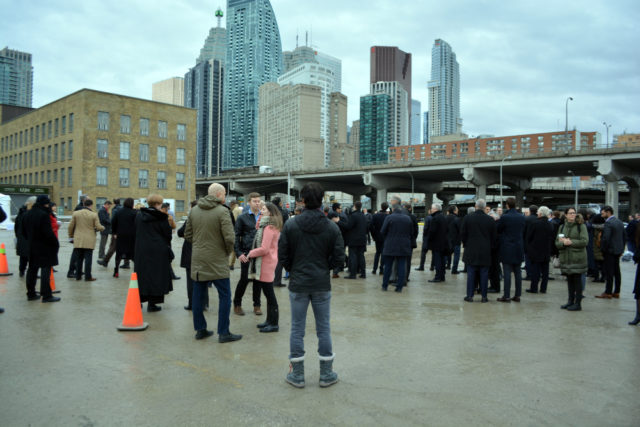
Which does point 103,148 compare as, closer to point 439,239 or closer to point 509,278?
point 439,239

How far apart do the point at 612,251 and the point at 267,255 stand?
7728 millimetres

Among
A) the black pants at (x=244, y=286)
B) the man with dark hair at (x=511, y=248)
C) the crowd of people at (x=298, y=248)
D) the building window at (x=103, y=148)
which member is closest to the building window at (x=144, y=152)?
the building window at (x=103, y=148)

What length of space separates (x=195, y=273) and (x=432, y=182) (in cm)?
7522

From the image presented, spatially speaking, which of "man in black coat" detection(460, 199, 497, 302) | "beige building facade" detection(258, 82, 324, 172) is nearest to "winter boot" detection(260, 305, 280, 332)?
"man in black coat" detection(460, 199, 497, 302)

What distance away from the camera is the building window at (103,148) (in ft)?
185

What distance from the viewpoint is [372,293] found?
956 cm

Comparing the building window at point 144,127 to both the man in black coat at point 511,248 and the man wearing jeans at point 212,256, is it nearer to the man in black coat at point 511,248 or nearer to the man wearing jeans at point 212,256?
the man in black coat at point 511,248

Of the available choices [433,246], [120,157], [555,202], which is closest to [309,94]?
[555,202]

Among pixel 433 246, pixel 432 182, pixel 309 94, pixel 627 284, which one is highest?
pixel 309 94

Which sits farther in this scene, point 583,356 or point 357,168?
point 357,168

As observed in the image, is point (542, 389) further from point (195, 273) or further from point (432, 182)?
point (432, 182)

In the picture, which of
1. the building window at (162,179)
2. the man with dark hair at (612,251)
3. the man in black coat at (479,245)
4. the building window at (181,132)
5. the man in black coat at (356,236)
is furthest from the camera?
the building window at (181,132)

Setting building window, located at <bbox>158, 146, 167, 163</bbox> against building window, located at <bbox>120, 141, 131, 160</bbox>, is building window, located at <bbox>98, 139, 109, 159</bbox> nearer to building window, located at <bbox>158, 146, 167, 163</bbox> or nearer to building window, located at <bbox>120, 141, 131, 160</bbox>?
building window, located at <bbox>120, 141, 131, 160</bbox>

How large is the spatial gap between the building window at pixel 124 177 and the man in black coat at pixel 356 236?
178 ft
